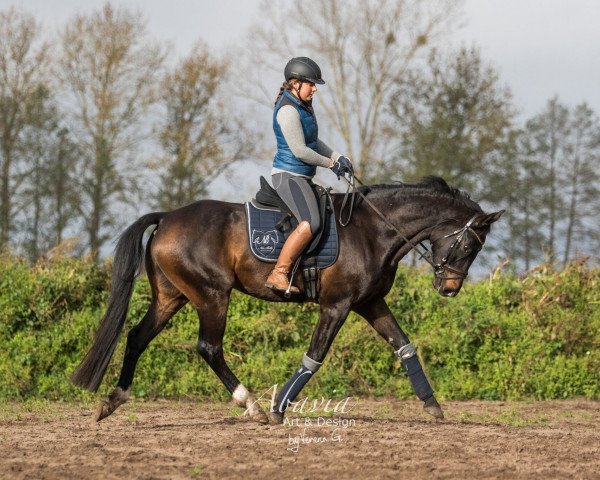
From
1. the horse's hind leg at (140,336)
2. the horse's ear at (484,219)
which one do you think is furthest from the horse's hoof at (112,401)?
the horse's ear at (484,219)

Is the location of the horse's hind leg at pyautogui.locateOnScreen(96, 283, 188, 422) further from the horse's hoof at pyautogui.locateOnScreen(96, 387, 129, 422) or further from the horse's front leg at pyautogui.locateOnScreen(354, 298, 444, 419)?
the horse's front leg at pyautogui.locateOnScreen(354, 298, 444, 419)

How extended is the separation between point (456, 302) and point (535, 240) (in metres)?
19.6

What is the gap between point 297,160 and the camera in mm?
8203

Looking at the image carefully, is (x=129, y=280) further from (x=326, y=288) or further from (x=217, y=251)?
(x=326, y=288)

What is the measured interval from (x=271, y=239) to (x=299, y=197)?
0.47m

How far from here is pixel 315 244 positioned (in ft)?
26.3

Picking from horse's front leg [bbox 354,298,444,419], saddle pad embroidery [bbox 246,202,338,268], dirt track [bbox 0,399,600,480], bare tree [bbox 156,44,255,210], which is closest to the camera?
dirt track [bbox 0,399,600,480]

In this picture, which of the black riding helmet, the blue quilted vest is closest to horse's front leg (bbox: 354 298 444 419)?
the blue quilted vest

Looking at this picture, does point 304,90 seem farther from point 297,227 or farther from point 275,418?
point 275,418

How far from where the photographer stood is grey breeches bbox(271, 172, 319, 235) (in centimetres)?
796

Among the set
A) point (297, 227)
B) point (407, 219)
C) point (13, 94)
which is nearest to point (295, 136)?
point (297, 227)

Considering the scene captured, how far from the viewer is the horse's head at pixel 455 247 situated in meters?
8.27

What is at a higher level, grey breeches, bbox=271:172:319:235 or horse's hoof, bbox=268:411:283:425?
grey breeches, bbox=271:172:319:235

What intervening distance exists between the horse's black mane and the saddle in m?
0.52
